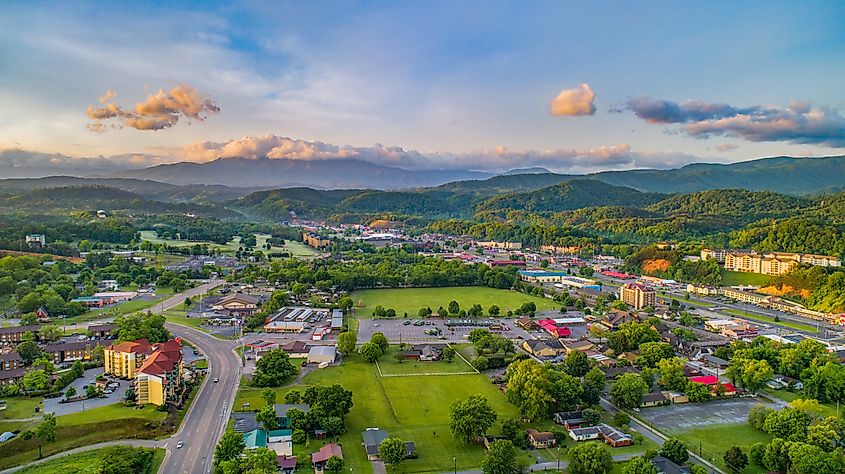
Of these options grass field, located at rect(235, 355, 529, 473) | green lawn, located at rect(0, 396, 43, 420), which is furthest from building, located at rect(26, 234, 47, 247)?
grass field, located at rect(235, 355, 529, 473)

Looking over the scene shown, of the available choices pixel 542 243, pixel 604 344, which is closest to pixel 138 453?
pixel 604 344

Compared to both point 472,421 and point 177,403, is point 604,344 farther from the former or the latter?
point 177,403

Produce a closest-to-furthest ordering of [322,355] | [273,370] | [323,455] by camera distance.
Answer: [323,455]
[273,370]
[322,355]

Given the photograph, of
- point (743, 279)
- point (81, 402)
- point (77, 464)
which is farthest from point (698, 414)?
point (743, 279)

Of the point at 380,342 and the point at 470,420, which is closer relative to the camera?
the point at 470,420

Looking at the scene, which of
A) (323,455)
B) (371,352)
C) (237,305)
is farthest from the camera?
(237,305)

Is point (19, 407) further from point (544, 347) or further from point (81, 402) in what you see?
point (544, 347)
